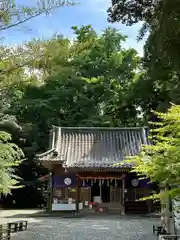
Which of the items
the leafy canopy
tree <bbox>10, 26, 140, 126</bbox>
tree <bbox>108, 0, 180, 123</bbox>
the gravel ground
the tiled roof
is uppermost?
tree <bbox>10, 26, 140, 126</bbox>

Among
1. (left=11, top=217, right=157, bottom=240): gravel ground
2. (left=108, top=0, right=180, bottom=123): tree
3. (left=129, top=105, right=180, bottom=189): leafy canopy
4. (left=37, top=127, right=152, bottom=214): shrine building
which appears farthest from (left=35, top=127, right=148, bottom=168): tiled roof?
(left=129, top=105, right=180, bottom=189): leafy canopy

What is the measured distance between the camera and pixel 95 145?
2252 centimetres

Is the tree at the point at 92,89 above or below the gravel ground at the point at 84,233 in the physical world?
above

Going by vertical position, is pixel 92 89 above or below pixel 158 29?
above

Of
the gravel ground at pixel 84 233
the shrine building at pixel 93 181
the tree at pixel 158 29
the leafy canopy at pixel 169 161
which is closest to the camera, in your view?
the leafy canopy at pixel 169 161

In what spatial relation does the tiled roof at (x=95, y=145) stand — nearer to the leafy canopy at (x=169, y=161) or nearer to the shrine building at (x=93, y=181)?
the shrine building at (x=93, y=181)

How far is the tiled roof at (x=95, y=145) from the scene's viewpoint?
20.2m

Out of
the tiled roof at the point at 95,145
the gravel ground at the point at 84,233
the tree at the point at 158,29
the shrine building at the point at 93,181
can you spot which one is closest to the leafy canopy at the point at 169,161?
the tree at the point at 158,29

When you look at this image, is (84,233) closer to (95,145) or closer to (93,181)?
(93,181)

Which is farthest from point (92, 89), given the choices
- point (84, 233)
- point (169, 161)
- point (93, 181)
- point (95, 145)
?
point (169, 161)

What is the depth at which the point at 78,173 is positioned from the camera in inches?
806

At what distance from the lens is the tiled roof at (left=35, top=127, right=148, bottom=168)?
66.2ft

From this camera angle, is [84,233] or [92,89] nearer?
[84,233]

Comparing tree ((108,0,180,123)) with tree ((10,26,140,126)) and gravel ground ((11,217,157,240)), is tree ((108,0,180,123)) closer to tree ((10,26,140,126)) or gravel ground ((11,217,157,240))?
gravel ground ((11,217,157,240))
